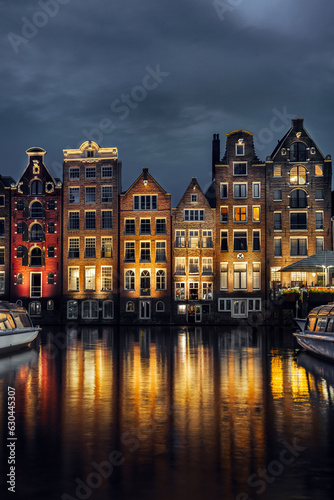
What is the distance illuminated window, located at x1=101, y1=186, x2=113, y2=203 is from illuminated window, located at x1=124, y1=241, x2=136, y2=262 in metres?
6.08

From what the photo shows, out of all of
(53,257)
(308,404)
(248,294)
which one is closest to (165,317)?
(248,294)

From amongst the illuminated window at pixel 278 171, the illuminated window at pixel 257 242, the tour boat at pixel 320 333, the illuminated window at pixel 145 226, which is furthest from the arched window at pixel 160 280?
the tour boat at pixel 320 333

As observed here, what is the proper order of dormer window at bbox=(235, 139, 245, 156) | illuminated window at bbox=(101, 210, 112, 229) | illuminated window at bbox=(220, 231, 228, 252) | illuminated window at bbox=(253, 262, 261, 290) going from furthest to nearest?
1. illuminated window at bbox=(101, 210, 112, 229)
2. dormer window at bbox=(235, 139, 245, 156)
3. illuminated window at bbox=(220, 231, 228, 252)
4. illuminated window at bbox=(253, 262, 261, 290)

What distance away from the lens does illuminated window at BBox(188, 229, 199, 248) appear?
7562 centimetres

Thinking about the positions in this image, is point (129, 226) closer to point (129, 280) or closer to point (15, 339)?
point (129, 280)

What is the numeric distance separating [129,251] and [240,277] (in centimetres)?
1408

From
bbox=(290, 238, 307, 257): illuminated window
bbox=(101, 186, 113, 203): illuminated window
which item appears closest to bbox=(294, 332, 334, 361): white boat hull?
bbox=(290, 238, 307, 257): illuminated window

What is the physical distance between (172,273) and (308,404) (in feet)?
185

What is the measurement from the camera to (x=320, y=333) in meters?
35.1

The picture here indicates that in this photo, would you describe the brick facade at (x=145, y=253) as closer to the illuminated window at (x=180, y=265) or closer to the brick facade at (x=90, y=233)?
the illuminated window at (x=180, y=265)

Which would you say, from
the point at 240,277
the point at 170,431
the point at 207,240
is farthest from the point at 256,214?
the point at 170,431

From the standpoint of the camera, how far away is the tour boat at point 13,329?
36.1m

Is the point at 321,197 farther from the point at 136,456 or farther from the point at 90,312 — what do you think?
the point at 136,456

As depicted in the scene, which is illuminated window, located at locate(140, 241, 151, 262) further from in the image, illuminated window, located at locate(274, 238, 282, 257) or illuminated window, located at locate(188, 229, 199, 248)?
illuminated window, located at locate(274, 238, 282, 257)
